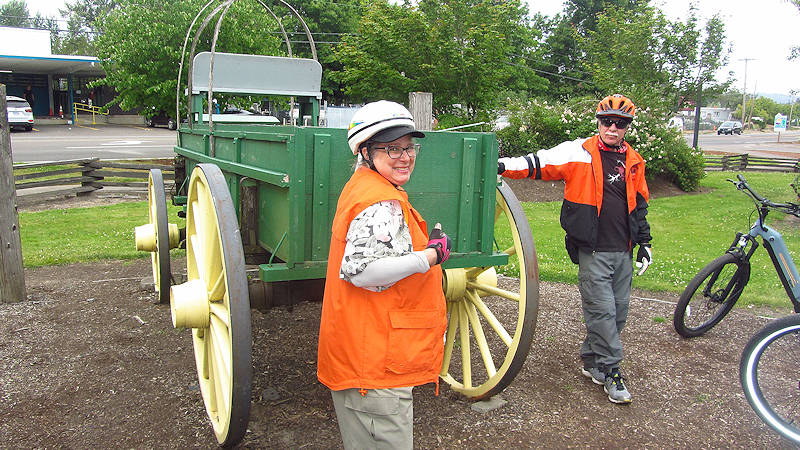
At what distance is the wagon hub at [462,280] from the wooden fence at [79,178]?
9.61 meters

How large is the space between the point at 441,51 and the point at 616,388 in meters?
12.0

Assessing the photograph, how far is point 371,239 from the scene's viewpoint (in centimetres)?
205

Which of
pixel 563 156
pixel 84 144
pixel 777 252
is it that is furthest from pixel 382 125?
pixel 84 144

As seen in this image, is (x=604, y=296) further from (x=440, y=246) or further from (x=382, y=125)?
(x=382, y=125)

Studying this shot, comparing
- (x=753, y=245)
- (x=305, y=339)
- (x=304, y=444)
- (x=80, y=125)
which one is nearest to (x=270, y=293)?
(x=304, y=444)

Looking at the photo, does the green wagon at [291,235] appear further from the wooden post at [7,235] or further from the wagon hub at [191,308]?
the wooden post at [7,235]

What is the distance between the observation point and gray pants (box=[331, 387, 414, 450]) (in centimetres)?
214

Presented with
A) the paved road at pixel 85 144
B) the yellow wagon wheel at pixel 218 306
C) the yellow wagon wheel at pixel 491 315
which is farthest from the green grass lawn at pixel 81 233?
the paved road at pixel 85 144

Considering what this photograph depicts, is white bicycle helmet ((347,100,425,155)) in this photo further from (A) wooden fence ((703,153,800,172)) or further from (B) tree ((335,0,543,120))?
(A) wooden fence ((703,153,800,172))

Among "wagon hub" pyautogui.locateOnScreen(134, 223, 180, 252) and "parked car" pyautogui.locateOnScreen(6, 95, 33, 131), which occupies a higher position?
"parked car" pyautogui.locateOnScreen(6, 95, 33, 131)

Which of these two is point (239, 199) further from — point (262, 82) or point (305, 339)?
point (262, 82)

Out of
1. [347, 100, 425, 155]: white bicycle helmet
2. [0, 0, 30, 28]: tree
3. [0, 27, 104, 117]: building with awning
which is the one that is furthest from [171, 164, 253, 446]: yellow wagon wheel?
[0, 0, 30, 28]: tree

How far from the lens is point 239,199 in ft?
10.9

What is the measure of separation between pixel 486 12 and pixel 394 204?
14.2m
